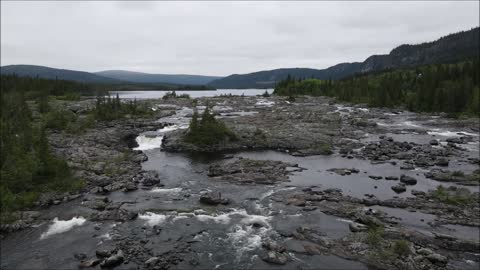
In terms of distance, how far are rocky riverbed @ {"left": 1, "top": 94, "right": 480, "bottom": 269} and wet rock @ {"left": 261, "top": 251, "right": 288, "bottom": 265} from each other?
84mm

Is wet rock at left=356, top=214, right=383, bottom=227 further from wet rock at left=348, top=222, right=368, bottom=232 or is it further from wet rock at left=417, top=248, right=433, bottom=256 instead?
wet rock at left=417, top=248, right=433, bottom=256

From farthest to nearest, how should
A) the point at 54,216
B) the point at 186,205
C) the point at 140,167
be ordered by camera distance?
the point at 140,167
the point at 186,205
the point at 54,216

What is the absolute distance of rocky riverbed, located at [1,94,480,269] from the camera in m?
24.7

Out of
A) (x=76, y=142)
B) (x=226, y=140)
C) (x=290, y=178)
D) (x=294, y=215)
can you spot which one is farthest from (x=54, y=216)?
(x=226, y=140)

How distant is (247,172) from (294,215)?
46.3 feet

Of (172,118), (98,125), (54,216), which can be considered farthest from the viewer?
(172,118)

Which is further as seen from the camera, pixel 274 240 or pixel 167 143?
pixel 167 143

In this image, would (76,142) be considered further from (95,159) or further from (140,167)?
(140,167)

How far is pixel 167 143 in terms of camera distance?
61062mm

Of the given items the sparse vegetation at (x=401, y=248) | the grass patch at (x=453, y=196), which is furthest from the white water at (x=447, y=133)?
the sparse vegetation at (x=401, y=248)

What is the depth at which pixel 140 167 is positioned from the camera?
158 ft

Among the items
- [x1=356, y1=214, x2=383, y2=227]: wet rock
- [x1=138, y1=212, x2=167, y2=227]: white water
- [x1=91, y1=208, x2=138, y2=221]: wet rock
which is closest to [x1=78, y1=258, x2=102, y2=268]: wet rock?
[x1=138, y1=212, x2=167, y2=227]: white water

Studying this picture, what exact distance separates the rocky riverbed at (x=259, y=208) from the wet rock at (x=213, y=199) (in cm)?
10

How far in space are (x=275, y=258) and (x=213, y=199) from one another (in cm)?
1185
